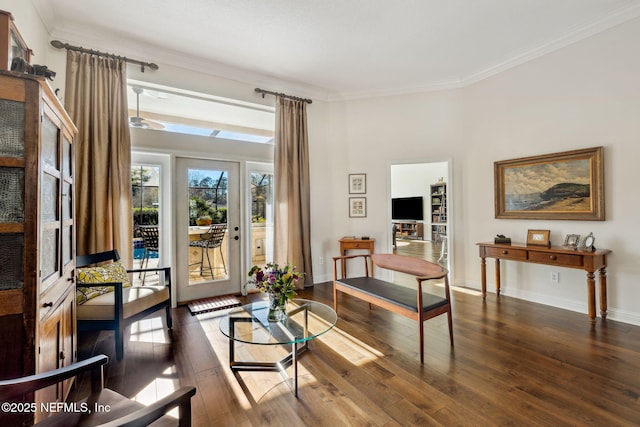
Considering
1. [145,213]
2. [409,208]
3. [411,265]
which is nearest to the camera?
[411,265]

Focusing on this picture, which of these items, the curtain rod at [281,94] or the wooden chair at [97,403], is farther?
the curtain rod at [281,94]

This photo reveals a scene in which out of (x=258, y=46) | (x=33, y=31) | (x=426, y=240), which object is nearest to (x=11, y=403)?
(x=33, y=31)

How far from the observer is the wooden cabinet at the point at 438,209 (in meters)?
9.89

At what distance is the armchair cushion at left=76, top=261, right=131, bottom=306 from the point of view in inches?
100

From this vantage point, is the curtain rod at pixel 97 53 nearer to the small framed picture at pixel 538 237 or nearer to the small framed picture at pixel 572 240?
the small framed picture at pixel 538 237

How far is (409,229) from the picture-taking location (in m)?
11.3

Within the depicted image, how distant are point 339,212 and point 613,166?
3452 mm

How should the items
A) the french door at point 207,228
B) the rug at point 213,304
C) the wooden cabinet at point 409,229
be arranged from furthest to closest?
the wooden cabinet at point 409,229, the french door at point 207,228, the rug at point 213,304

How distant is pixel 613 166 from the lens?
3.19 metres

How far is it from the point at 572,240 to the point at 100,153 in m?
5.39

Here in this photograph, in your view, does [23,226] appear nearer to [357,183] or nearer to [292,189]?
[292,189]

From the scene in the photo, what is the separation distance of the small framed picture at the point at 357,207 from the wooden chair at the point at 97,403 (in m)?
4.07

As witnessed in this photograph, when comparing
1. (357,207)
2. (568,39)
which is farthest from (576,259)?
(357,207)

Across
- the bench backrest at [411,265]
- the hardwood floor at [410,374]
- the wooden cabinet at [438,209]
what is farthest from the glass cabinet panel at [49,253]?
the wooden cabinet at [438,209]
